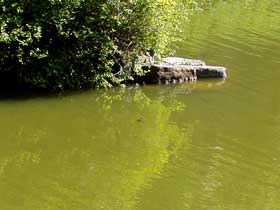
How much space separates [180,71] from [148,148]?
4563mm

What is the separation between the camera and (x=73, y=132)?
35.5ft

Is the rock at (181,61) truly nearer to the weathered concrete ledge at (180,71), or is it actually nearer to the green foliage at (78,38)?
the weathered concrete ledge at (180,71)

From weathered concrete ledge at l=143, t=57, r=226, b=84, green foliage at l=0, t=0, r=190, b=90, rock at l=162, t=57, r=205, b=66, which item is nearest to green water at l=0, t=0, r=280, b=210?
weathered concrete ledge at l=143, t=57, r=226, b=84

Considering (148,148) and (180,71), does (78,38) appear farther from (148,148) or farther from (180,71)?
(148,148)

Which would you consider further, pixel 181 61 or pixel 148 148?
pixel 181 61

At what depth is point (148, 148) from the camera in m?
10.5

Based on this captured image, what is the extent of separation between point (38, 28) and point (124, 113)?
7.82 feet

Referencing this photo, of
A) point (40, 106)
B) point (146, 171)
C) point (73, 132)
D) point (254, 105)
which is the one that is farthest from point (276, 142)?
point (40, 106)

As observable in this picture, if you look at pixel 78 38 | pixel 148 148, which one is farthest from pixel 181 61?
pixel 148 148

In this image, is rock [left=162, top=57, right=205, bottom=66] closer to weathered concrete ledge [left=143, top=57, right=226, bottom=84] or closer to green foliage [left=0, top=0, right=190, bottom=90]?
weathered concrete ledge [left=143, top=57, right=226, bottom=84]

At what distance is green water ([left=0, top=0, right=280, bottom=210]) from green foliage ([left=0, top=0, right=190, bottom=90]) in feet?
1.61

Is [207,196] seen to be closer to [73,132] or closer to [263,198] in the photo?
[263,198]

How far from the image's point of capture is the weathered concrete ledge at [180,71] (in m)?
14.3

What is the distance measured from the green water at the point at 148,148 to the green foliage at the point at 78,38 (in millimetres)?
490
